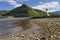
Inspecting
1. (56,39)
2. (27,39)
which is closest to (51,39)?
(56,39)

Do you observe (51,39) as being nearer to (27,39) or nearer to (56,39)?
(56,39)

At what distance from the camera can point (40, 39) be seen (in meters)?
10.7

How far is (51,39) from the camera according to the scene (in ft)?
35.0

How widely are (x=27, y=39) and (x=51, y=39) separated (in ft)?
5.86

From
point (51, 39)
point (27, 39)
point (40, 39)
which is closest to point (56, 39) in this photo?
point (51, 39)

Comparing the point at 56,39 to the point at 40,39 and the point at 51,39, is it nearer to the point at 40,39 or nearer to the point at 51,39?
the point at 51,39

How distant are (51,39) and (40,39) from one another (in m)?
0.78

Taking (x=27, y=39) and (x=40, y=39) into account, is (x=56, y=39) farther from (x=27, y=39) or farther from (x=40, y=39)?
(x=27, y=39)

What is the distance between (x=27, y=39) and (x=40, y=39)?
1.06m

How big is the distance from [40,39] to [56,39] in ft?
3.78

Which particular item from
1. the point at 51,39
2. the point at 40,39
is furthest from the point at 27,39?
the point at 51,39

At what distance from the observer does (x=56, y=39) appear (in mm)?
10742

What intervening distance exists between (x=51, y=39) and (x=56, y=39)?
14.9 inches
